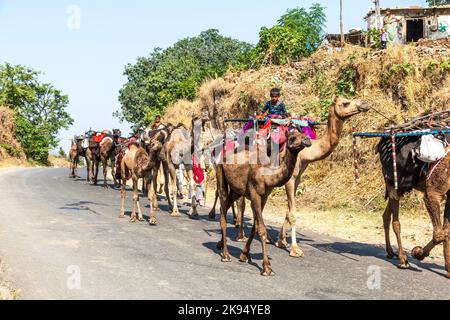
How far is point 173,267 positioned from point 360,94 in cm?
1394

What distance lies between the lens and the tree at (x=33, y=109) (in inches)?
2197

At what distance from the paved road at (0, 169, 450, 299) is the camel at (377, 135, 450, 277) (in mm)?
362

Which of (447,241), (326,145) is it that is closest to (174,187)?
(326,145)

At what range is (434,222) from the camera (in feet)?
27.7

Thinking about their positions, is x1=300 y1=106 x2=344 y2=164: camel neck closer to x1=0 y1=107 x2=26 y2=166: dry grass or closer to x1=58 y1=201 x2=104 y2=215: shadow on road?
x1=58 y1=201 x2=104 y2=215: shadow on road

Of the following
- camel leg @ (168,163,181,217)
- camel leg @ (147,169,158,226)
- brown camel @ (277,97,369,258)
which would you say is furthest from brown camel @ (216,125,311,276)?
camel leg @ (168,163,181,217)

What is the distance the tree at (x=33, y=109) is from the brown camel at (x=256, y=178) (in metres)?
49.9

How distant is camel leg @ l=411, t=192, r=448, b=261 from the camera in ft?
27.4

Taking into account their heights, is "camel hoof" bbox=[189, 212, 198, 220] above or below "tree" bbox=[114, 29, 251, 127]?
below

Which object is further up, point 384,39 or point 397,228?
point 384,39

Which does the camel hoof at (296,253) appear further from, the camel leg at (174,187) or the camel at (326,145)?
the camel leg at (174,187)

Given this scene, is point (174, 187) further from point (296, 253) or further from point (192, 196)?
point (296, 253)

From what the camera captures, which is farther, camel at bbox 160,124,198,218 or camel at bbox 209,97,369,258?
camel at bbox 160,124,198,218

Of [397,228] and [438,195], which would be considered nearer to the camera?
[438,195]
